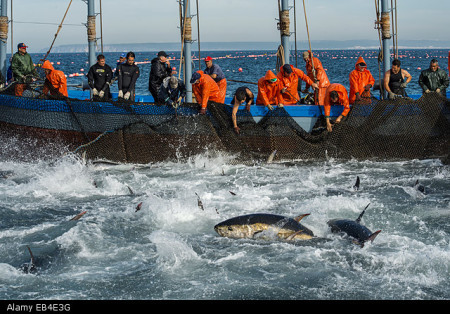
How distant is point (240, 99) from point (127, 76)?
3334 mm

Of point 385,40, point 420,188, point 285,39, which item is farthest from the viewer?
point 285,39

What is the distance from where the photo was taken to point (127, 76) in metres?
15.1

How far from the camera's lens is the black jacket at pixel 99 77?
49.7 ft

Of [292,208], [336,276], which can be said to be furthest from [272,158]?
[336,276]

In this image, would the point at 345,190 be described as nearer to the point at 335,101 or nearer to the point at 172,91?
the point at 335,101

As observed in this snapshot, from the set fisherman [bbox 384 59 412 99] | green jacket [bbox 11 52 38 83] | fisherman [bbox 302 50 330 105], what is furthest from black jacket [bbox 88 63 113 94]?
fisherman [bbox 384 59 412 99]

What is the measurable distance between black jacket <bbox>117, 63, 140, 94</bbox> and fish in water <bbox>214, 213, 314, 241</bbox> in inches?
301

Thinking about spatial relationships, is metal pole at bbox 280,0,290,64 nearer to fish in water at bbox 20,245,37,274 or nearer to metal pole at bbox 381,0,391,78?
metal pole at bbox 381,0,391,78

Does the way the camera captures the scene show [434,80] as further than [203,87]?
Yes

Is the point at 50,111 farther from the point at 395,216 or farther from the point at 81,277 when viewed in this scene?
the point at 395,216

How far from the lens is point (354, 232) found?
8305mm

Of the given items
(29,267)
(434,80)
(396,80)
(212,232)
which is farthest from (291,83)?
(29,267)

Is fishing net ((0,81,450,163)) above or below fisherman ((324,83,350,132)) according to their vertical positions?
below

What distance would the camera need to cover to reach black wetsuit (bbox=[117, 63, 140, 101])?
1496 cm
